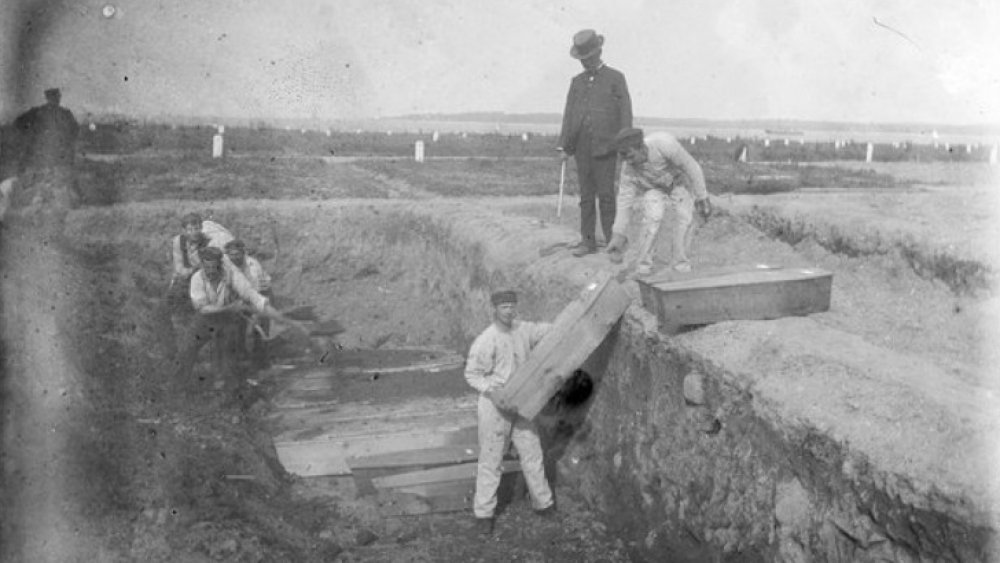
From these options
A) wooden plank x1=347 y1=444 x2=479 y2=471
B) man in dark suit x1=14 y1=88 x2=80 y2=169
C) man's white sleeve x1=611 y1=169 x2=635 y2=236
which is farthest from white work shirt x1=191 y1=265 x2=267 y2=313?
man in dark suit x1=14 y1=88 x2=80 y2=169

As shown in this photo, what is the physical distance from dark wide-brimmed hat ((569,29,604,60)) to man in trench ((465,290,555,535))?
116 inches

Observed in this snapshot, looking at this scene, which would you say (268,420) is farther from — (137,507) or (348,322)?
(348,322)

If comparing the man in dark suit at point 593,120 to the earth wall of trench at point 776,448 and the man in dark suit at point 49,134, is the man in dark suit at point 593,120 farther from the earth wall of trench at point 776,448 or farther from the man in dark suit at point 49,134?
the man in dark suit at point 49,134

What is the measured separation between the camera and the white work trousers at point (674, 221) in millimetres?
6918

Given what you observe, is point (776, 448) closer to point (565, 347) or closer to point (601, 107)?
point (565, 347)

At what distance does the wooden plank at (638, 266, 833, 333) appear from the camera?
208 inches

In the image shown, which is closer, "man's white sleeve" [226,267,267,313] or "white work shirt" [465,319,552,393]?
"white work shirt" [465,319,552,393]

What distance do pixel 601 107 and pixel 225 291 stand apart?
12.1ft

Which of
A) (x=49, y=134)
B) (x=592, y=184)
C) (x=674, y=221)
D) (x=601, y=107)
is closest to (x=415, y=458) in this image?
(x=674, y=221)

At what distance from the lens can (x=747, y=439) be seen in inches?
177

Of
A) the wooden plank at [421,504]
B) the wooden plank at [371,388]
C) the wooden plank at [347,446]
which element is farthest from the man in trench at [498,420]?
the wooden plank at [371,388]

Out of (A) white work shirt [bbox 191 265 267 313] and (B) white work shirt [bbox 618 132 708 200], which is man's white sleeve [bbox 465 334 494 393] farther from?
(A) white work shirt [bbox 191 265 267 313]

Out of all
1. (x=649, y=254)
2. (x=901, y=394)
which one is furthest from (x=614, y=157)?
(x=901, y=394)

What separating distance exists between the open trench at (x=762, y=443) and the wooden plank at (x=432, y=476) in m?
0.44
